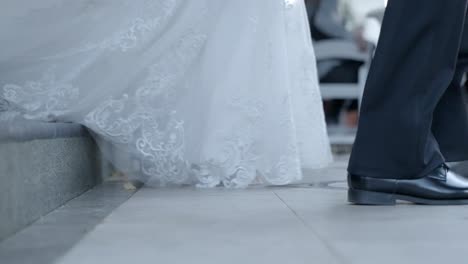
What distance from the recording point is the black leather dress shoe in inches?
53.8

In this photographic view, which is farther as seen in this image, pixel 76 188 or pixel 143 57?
pixel 143 57

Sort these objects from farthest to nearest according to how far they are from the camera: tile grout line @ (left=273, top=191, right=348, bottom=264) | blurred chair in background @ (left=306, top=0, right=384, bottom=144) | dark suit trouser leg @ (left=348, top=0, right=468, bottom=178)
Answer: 1. blurred chair in background @ (left=306, top=0, right=384, bottom=144)
2. dark suit trouser leg @ (left=348, top=0, right=468, bottom=178)
3. tile grout line @ (left=273, top=191, right=348, bottom=264)

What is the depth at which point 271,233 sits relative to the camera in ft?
3.53

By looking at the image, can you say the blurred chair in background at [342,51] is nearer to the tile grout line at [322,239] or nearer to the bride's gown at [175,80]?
the bride's gown at [175,80]

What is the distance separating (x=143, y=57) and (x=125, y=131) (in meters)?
0.16

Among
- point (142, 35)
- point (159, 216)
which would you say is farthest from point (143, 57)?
point (159, 216)

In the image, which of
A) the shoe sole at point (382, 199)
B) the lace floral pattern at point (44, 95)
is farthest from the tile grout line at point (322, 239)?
the lace floral pattern at point (44, 95)

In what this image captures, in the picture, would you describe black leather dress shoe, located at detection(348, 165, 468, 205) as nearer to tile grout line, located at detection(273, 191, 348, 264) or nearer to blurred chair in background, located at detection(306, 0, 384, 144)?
tile grout line, located at detection(273, 191, 348, 264)

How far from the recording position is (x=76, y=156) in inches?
64.9

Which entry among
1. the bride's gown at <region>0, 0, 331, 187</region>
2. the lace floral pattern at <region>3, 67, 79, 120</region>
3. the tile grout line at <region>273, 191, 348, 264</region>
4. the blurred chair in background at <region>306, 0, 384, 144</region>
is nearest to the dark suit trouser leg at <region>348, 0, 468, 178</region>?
the tile grout line at <region>273, 191, 348, 264</region>

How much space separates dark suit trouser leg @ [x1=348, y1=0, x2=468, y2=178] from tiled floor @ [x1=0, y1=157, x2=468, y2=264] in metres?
0.08

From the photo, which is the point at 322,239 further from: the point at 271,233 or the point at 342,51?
the point at 342,51

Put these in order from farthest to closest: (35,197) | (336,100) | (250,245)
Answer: (336,100), (35,197), (250,245)

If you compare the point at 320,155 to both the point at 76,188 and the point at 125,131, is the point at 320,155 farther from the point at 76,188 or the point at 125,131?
the point at 76,188
